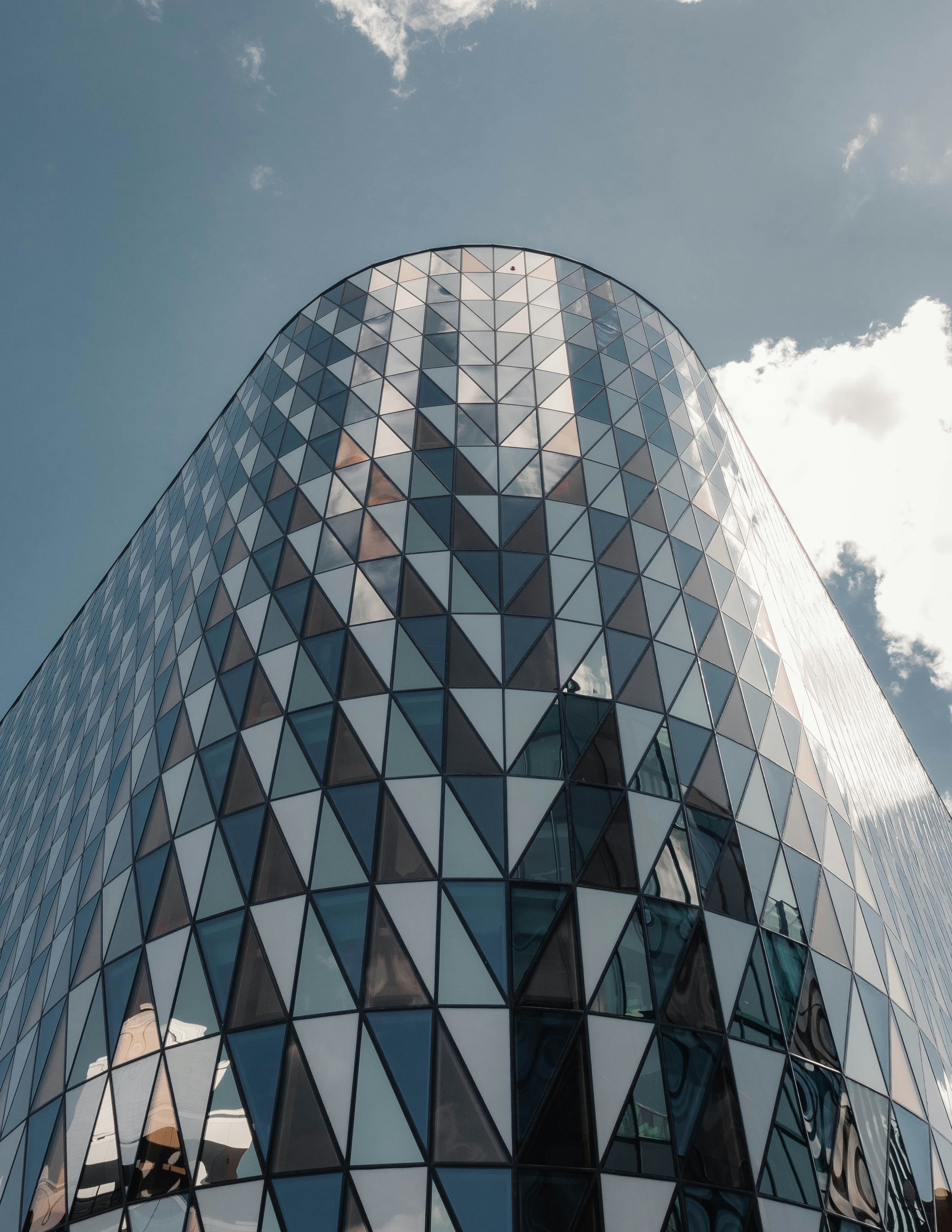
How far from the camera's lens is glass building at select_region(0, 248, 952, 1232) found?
29.9 feet

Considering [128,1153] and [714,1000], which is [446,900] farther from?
[128,1153]

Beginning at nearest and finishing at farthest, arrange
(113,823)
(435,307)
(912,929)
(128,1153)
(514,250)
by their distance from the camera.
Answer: (128,1153), (113,823), (912,929), (435,307), (514,250)

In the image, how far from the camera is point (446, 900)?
34.8ft

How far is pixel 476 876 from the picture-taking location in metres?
10.8

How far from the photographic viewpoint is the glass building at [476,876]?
9.11 meters

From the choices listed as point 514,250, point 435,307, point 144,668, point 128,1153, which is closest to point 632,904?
point 128,1153

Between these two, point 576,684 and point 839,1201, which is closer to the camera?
point 839,1201

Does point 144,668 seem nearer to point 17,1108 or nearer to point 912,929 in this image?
point 17,1108

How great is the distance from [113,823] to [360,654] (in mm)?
7927

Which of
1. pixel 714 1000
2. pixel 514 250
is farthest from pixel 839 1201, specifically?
pixel 514 250

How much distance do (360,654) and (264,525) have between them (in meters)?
6.18

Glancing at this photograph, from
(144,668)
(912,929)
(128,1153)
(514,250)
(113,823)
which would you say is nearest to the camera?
(128,1153)

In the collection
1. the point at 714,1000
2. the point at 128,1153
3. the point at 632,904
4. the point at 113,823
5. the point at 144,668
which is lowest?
the point at 128,1153

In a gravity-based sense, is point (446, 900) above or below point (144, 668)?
below
